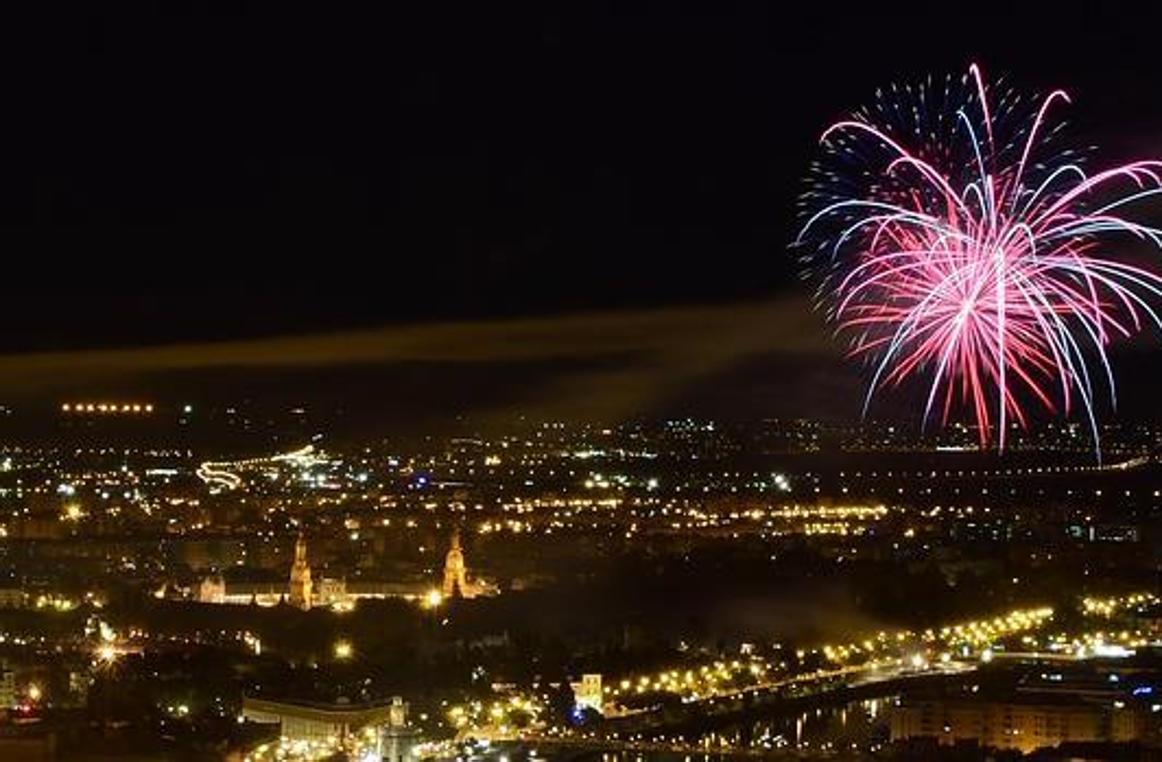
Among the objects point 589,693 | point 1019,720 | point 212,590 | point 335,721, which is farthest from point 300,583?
point 1019,720

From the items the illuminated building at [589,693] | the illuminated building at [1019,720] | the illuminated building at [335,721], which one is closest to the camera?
the illuminated building at [335,721]

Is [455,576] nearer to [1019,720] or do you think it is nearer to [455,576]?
[455,576]

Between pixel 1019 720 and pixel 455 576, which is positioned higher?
pixel 455 576

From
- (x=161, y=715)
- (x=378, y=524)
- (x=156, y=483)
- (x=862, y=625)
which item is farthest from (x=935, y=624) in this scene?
(x=156, y=483)

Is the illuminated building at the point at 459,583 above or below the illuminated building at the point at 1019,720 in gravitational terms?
above

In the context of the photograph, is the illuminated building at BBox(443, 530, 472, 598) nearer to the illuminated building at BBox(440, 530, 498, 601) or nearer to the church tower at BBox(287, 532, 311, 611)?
the illuminated building at BBox(440, 530, 498, 601)

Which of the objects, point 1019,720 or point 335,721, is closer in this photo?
point 335,721

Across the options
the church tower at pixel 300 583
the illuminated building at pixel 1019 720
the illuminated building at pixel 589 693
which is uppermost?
the church tower at pixel 300 583

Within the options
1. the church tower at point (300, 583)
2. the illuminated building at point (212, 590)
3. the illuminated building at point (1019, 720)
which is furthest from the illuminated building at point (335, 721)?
the illuminated building at point (212, 590)

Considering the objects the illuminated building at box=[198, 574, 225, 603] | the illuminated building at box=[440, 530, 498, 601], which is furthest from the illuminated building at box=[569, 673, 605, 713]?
the illuminated building at box=[198, 574, 225, 603]

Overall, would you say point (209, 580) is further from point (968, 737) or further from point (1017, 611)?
point (968, 737)

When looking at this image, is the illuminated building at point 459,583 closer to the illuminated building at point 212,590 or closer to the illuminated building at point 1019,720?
the illuminated building at point 212,590
